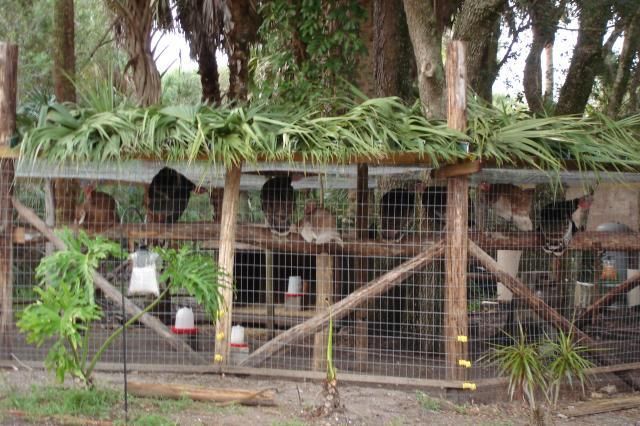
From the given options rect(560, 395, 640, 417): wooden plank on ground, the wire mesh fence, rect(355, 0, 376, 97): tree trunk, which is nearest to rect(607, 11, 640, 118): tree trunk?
the wire mesh fence

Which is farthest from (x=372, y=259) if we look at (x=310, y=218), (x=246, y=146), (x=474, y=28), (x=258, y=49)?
(x=258, y=49)

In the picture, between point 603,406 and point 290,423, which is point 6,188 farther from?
point 603,406

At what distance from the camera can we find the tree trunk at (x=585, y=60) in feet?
36.3

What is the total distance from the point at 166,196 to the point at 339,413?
3.28 meters

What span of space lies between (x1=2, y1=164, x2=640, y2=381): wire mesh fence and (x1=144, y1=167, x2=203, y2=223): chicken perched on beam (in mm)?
15

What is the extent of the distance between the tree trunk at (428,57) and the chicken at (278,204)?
6.21 feet

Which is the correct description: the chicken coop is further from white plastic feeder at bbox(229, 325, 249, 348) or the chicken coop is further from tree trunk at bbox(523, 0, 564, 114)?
tree trunk at bbox(523, 0, 564, 114)

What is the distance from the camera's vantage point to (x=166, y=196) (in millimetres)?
8359

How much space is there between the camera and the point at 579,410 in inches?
288

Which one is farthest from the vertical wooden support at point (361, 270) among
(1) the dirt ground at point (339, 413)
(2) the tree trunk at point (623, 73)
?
(2) the tree trunk at point (623, 73)

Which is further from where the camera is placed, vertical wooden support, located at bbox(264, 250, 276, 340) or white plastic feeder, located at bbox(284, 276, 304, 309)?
white plastic feeder, located at bbox(284, 276, 304, 309)

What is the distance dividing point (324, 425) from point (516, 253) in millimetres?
4557

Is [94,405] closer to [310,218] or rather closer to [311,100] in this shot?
[310,218]

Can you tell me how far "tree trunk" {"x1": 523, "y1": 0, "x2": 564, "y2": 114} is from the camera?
12.0 m
